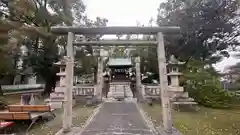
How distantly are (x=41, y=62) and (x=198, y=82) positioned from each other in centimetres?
1589

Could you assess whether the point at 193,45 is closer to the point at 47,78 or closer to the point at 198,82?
the point at 198,82

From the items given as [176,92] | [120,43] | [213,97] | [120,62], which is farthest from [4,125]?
[120,62]

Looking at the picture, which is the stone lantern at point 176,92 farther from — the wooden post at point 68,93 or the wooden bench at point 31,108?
the wooden bench at point 31,108

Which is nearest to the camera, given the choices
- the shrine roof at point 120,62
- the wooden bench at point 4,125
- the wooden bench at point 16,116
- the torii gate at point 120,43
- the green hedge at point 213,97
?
the wooden bench at point 4,125

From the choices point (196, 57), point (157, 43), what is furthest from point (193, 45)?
point (157, 43)

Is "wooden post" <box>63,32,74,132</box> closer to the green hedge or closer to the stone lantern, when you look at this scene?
the stone lantern

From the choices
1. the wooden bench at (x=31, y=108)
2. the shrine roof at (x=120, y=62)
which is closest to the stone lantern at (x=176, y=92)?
the wooden bench at (x=31, y=108)

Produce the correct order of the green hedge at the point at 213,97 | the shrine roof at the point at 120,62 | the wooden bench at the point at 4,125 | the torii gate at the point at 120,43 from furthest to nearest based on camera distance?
the shrine roof at the point at 120,62 < the green hedge at the point at 213,97 < the torii gate at the point at 120,43 < the wooden bench at the point at 4,125

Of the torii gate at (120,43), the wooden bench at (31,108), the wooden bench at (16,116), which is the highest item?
the torii gate at (120,43)

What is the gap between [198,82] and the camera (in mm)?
15680

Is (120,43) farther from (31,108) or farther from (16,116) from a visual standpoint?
(31,108)

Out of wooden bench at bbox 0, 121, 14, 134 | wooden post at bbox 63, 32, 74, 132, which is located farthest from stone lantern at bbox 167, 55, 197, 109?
wooden bench at bbox 0, 121, 14, 134

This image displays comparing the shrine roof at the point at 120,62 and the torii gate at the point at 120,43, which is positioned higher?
the shrine roof at the point at 120,62

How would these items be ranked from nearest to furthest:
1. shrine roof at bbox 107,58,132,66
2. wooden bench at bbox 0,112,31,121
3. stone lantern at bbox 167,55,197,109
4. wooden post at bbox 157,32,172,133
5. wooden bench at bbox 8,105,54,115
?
wooden post at bbox 157,32,172,133 < wooden bench at bbox 0,112,31,121 < wooden bench at bbox 8,105,54,115 < stone lantern at bbox 167,55,197,109 < shrine roof at bbox 107,58,132,66
